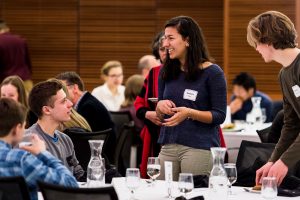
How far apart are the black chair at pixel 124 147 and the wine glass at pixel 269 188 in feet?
12.3

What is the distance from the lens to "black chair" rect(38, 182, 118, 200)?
2848mm

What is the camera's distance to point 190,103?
4.48m

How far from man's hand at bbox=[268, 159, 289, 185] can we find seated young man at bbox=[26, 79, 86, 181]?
1.16 m

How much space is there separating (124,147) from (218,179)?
174 inches

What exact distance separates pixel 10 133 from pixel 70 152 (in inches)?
36.0

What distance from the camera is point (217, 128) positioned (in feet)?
15.2

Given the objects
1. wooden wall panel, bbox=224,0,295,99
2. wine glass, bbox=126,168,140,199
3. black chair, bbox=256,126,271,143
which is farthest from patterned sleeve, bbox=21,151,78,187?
wooden wall panel, bbox=224,0,295,99

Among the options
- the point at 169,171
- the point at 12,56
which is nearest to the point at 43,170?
the point at 169,171

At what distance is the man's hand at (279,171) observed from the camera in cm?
359

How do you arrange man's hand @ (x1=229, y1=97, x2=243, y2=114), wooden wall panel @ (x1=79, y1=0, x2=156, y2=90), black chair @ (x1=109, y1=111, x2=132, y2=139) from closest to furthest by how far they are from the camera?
black chair @ (x1=109, y1=111, x2=132, y2=139) < man's hand @ (x1=229, y1=97, x2=243, y2=114) < wooden wall panel @ (x1=79, y1=0, x2=156, y2=90)

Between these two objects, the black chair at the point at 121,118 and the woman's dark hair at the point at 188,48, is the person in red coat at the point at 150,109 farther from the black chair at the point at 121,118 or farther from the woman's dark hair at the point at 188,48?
the black chair at the point at 121,118

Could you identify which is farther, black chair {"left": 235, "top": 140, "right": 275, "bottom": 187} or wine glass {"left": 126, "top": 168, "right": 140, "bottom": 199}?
black chair {"left": 235, "top": 140, "right": 275, "bottom": 187}

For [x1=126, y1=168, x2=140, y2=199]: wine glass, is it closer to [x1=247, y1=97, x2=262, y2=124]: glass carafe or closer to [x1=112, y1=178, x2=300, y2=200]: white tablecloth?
[x1=112, y1=178, x2=300, y2=200]: white tablecloth

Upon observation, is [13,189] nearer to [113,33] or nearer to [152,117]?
[152,117]
